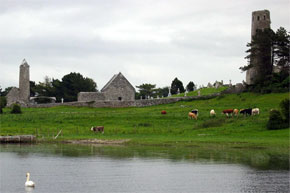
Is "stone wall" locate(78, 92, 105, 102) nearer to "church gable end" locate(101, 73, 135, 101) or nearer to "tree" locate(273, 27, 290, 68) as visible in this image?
"church gable end" locate(101, 73, 135, 101)

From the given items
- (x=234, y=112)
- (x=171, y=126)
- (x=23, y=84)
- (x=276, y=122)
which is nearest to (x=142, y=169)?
(x=276, y=122)

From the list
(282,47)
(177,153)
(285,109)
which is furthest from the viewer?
(282,47)

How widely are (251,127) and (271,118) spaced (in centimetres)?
266

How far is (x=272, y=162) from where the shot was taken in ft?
144

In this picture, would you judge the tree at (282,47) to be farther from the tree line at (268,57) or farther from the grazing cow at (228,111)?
the grazing cow at (228,111)

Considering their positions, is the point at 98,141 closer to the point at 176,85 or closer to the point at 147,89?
the point at 176,85

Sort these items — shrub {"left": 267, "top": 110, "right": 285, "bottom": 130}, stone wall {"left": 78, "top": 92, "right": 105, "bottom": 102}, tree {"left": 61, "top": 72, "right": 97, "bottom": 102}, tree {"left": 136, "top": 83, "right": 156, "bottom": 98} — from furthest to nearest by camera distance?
tree {"left": 136, "top": 83, "right": 156, "bottom": 98}
tree {"left": 61, "top": 72, "right": 97, "bottom": 102}
stone wall {"left": 78, "top": 92, "right": 105, "bottom": 102}
shrub {"left": 267, "top": 110, "right": 285, "bottom": 130}

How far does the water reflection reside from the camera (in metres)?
44.6

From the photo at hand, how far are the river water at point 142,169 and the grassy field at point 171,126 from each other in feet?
11.5

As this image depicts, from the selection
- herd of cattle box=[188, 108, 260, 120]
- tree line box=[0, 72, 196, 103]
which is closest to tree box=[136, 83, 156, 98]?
tree line box=[0, 72, 196, 103]

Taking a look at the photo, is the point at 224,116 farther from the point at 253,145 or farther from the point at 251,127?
the point at 253,145

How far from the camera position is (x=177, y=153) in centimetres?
4934

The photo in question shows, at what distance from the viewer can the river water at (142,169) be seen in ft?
115

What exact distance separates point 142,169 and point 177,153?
28.6ft
